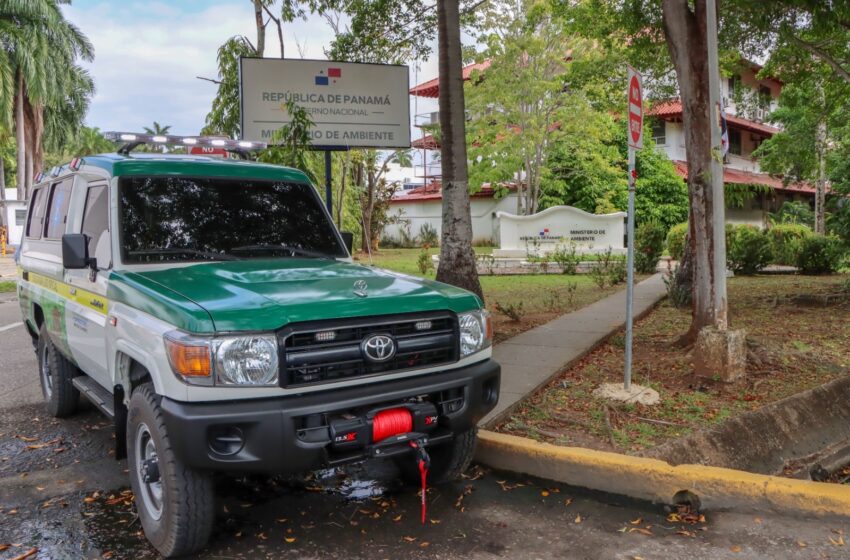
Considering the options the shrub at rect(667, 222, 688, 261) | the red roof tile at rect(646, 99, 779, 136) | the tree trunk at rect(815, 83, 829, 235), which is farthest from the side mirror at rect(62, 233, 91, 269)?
the red roof tile at rect(646, 99, 779, 136)

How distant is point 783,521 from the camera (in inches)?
160

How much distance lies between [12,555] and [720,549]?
3815mm

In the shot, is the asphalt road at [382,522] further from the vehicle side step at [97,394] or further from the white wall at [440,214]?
the white wall at [440,214]

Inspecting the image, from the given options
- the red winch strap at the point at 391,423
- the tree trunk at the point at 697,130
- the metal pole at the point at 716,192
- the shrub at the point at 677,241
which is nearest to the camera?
the red winch strap at the point at 391,423

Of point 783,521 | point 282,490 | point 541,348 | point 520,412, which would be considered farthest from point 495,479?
point 541,348

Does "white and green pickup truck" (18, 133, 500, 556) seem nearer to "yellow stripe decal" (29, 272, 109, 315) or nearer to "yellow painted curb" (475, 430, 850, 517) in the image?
"yellow stripe decal" (29, 272, 109, 315)

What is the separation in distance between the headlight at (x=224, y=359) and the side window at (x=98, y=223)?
146cm

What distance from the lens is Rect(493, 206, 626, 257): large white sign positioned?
834 inches

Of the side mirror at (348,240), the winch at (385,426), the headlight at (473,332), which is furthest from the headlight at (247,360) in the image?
the side mirror at (348,240)

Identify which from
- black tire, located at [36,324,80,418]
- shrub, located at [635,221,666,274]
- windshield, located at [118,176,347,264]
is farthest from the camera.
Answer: shrub, located at [635,221,666,274]

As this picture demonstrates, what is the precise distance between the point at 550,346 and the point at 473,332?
14.0 feet

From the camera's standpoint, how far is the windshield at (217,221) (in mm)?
4566

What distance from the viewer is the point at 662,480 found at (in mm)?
4344

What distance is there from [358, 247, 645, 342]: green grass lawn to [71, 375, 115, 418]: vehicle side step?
16.2 ft
